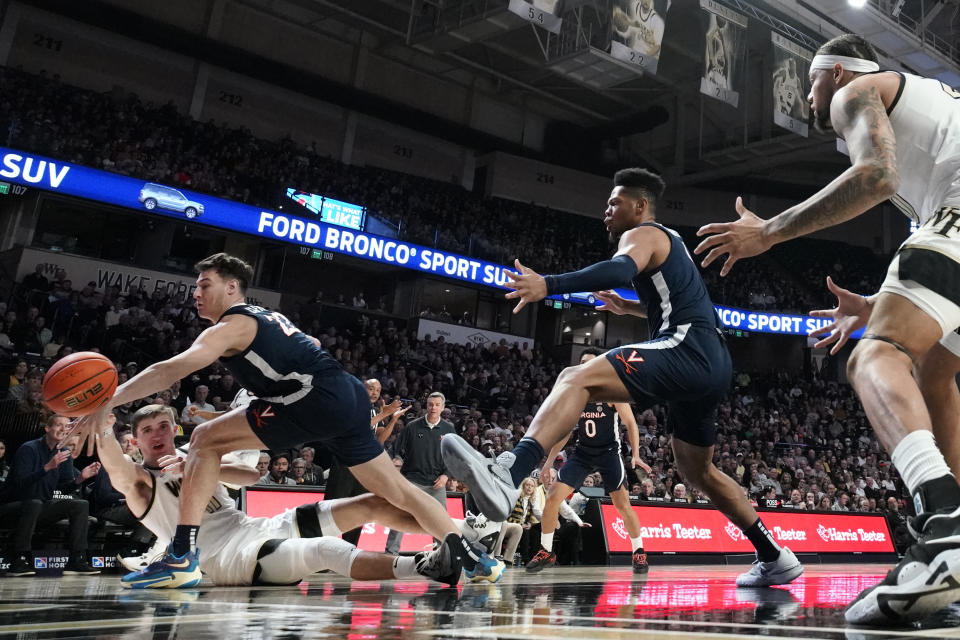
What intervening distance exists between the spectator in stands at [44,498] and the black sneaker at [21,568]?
0.13 metres

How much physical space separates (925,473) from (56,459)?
588 cm

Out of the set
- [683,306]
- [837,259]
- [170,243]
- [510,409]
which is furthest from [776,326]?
[683,306]

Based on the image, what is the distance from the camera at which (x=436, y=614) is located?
2.28 m

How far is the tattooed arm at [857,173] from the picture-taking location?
91.2 inches

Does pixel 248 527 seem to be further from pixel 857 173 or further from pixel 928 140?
pixel 928 140

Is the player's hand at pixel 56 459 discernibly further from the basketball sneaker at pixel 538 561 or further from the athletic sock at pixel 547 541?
the athletic sock at pixel 547 541

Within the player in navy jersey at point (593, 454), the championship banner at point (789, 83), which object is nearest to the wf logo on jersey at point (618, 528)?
the player in navy jersey at point (593, 454)

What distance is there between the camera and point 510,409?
704 inches

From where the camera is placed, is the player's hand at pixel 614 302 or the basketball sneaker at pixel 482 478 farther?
the player's hand at pixel 614 302

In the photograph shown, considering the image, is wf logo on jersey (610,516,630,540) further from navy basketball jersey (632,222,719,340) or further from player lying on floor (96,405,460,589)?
navy basketball jersey (632,222,719,340)

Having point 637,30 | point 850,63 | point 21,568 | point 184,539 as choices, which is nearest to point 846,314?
point 850,63

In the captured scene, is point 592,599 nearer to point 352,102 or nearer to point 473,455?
point 473,455

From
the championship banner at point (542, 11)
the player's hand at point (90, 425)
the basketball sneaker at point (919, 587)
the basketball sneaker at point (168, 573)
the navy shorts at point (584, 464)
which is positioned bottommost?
the basketball sneaker at point (168, 573)

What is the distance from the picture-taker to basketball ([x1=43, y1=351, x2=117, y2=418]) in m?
3.44
